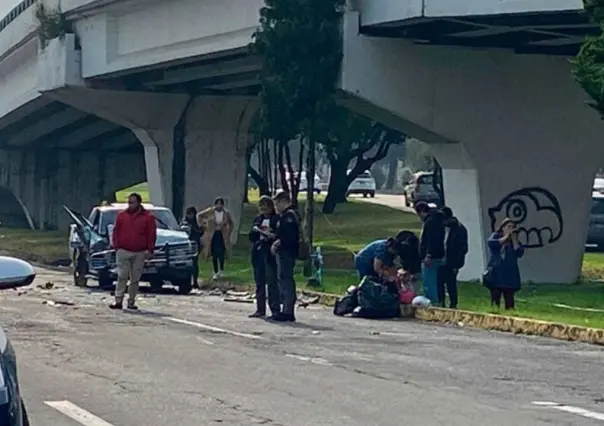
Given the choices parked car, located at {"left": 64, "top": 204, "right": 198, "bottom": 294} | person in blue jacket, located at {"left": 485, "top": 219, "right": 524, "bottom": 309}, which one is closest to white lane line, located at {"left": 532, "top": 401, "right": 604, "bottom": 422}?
person in blue jacket, located at {"left": 485, "top": 219, "right": 524, "bottom": 309}

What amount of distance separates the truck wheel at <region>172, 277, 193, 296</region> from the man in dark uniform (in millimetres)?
8012

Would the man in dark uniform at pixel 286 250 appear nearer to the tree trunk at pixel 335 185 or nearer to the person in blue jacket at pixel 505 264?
the person in blue jacket at pixel 505 264

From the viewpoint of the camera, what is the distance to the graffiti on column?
30.6 m

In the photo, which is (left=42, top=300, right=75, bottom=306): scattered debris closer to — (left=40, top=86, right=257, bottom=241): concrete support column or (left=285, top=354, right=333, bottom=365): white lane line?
(left=285, top=354, right=333, bottom=365): white lane line

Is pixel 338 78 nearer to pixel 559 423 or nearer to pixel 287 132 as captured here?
pixel 287 132

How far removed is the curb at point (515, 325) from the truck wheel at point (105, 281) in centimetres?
876

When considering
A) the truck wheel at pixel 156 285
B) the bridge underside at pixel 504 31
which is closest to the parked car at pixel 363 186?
the bridge underside at pixel 504 31

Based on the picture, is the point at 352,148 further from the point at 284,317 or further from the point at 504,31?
the point at 284,317

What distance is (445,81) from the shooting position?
2998 centimetres

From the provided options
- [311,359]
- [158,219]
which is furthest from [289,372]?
[158,219]

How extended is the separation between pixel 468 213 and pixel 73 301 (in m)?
9.04

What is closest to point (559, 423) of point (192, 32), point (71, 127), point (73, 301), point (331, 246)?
point (73, 301)

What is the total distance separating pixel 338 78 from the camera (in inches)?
1139

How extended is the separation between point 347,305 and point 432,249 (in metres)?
1.54
